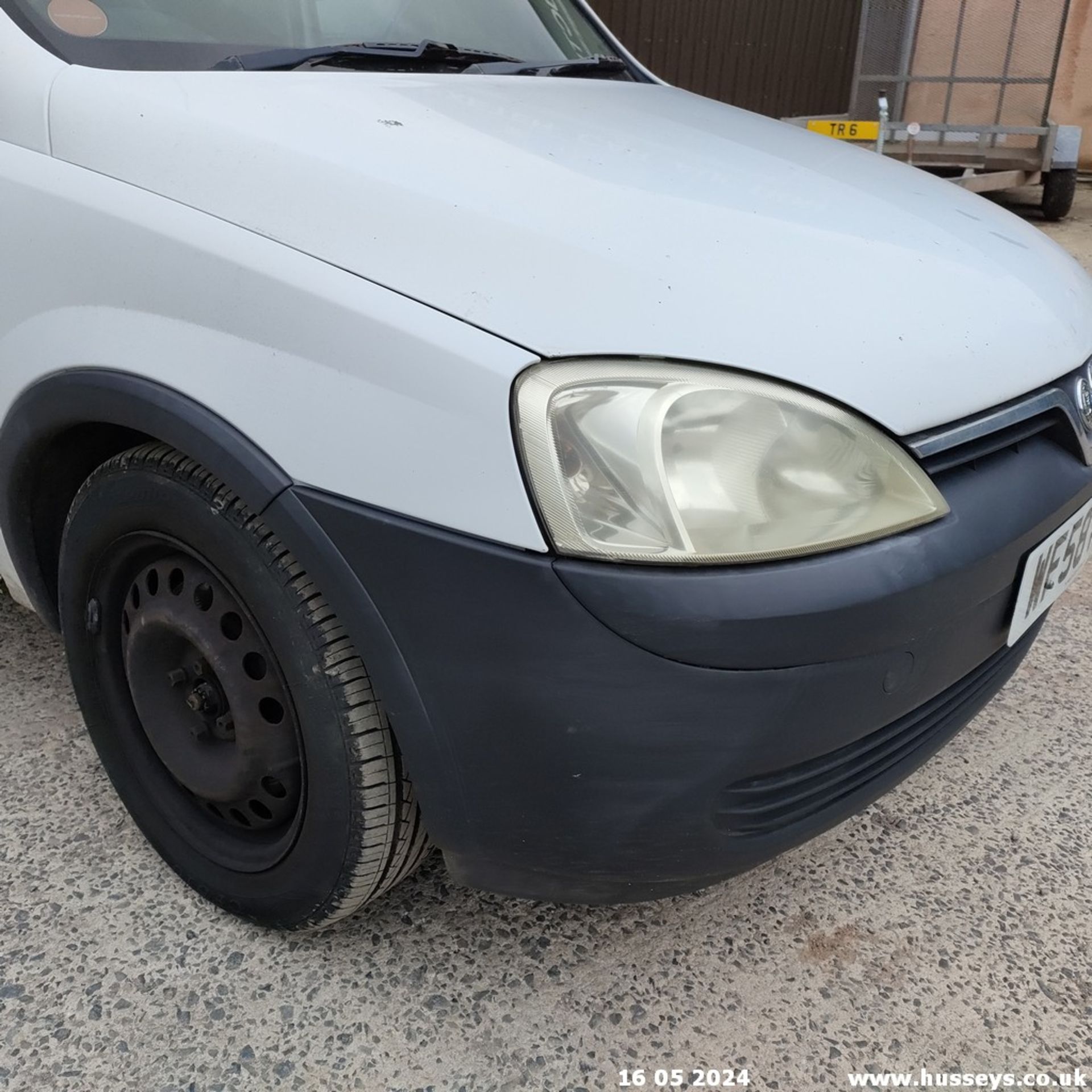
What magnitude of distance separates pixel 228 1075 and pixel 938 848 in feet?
4.02

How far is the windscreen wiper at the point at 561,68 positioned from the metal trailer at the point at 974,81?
5.55 metres

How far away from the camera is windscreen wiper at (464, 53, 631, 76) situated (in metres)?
1.92

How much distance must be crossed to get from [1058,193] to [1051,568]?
24.2 ft

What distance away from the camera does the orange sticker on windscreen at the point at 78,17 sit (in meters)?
1.55

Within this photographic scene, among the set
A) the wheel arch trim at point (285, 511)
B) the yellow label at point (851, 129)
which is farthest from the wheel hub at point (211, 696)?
the yellow label at point (851, 129)

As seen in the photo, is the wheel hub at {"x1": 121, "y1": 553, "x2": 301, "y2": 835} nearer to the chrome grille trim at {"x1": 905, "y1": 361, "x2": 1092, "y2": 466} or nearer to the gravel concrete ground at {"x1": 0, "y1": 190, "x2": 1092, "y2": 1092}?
the gravel concrete ground at {"x1": 0, "y1": 190, "x2": 1092, "y2": 1092}

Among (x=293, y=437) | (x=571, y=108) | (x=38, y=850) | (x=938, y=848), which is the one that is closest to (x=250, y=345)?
(x=293, y=437)

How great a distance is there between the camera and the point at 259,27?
170 cm

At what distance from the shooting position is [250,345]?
3.97 ft

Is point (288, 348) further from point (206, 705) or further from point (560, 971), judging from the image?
point (560, 971)

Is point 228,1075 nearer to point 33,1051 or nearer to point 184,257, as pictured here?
point 33,1051

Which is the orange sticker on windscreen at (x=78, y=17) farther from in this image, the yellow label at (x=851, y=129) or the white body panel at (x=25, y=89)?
the yellow label at (x=851, y=129)

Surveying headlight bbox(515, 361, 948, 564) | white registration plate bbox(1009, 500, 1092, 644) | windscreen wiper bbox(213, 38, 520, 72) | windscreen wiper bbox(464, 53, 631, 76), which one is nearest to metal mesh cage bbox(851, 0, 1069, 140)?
windscreen wiper bbox(464, 53, 631, 76)

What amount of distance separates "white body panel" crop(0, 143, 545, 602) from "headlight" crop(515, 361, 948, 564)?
48mm
